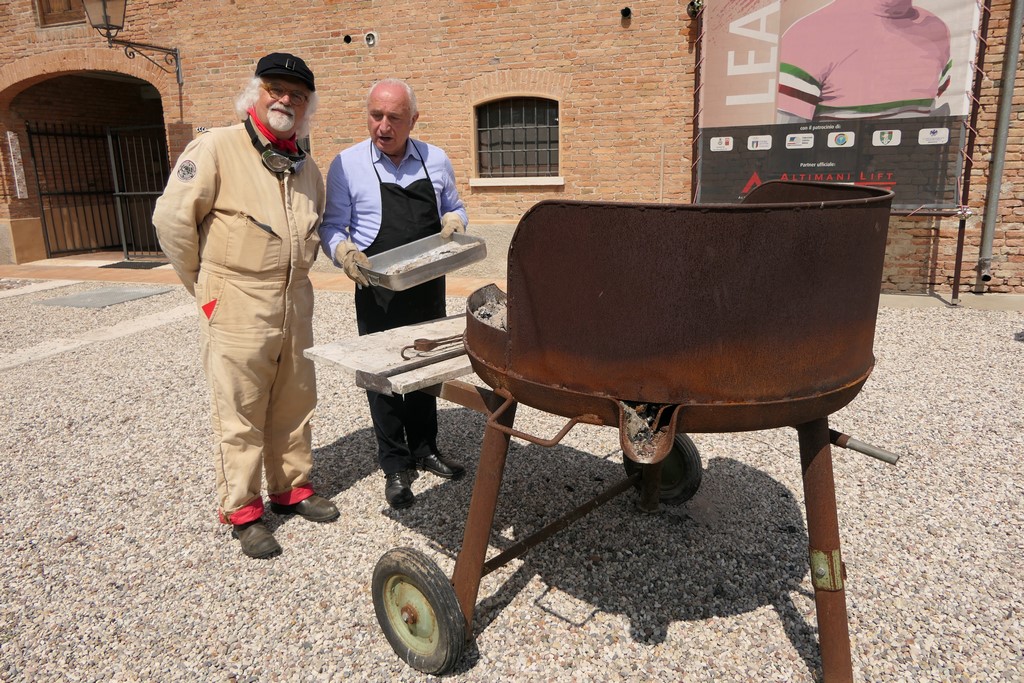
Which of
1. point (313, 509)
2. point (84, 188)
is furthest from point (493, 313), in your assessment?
point (84, 188)

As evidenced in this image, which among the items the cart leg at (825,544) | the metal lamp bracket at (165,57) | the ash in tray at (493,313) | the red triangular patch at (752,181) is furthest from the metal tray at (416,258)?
the metal lamp bracket at (165,57)

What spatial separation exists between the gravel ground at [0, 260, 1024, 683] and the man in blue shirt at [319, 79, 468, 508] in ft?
1.39

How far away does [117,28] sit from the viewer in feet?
35.4

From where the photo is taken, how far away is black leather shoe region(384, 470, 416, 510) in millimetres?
3355

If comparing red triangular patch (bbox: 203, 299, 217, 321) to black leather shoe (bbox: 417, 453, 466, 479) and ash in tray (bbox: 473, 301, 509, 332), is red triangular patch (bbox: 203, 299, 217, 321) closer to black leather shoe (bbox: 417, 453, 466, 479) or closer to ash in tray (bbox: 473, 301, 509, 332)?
ash in tray (bbox: 473, 301, 509, 332)

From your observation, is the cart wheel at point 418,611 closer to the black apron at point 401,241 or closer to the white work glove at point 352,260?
the white work glove at point 352,260

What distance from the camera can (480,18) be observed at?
9516 mm

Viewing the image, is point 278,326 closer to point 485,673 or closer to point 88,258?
point 485,673

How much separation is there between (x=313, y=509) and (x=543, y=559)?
3.82 feet

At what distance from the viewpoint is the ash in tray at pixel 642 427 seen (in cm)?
174

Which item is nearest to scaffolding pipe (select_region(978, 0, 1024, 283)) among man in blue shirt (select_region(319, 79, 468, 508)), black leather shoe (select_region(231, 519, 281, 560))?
man in blue shirt (select_region(319, 79, 468, 508))

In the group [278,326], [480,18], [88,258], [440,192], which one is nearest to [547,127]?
[480,18]

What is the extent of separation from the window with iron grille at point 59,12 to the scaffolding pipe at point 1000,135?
1411 cm

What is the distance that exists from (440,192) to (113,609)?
2.33 meters
